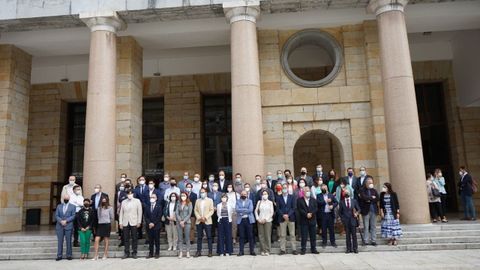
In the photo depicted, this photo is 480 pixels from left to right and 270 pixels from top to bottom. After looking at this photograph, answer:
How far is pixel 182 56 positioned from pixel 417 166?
11.8 metres

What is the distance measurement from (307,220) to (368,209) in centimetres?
176

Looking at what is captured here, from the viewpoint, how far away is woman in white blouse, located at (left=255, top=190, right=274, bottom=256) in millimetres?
10867

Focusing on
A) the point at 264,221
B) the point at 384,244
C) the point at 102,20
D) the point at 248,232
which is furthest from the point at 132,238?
the point at 102,20

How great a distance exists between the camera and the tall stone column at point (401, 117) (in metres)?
12.5

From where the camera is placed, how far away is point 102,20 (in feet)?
46.4

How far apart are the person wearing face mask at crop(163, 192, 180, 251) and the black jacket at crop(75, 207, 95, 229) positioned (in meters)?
2.03

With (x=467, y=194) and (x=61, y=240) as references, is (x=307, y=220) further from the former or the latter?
(x=61, y=240)

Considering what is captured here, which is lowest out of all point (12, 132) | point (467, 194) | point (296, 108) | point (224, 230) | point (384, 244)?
point (384, 244)

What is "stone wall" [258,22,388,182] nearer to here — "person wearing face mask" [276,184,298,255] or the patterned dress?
the patterned dress

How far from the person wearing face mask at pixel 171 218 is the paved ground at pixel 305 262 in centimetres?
91

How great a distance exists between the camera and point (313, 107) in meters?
15.4

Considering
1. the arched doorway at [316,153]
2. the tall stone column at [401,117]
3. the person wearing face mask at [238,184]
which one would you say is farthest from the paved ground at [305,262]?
the arched doorway at [316,153]

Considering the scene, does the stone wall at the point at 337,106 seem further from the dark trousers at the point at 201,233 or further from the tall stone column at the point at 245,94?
the dark trousers at the point at 201,233

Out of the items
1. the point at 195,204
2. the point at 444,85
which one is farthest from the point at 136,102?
the point at 444,85
